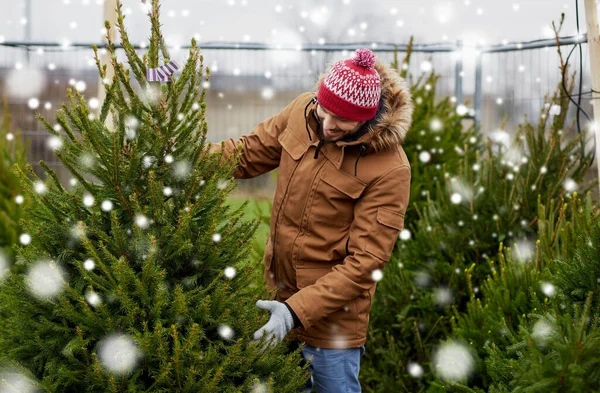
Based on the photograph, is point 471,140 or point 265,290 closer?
point 265,290

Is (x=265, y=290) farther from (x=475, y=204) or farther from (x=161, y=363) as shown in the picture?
(x=475, y=204)

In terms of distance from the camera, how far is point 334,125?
2.66 metres

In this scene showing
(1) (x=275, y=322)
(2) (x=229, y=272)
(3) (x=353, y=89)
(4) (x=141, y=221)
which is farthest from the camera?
(3) (x=353, y=89)

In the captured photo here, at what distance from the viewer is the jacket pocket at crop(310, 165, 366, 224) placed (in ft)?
8.89

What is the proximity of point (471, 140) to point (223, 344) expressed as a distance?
3.42 meters

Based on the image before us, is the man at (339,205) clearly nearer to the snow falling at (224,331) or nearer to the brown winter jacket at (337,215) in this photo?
the brown winter jacket at (337,215)

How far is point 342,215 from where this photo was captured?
2.80m

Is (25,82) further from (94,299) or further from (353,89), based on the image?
(94,299)

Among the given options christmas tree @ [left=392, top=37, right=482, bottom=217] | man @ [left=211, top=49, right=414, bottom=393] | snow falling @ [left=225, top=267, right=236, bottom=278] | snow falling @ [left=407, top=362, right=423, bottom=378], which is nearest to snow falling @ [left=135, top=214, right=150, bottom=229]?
snow falling @ [left=225, top=267, right=236, bottom=278]

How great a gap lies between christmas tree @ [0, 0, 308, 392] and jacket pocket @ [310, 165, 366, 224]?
0.67m

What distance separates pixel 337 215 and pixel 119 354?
1271 mm

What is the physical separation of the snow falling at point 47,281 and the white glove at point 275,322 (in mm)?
662

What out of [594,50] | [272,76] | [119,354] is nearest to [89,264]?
[119,354]

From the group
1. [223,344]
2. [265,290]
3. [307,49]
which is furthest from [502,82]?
[223,344]
